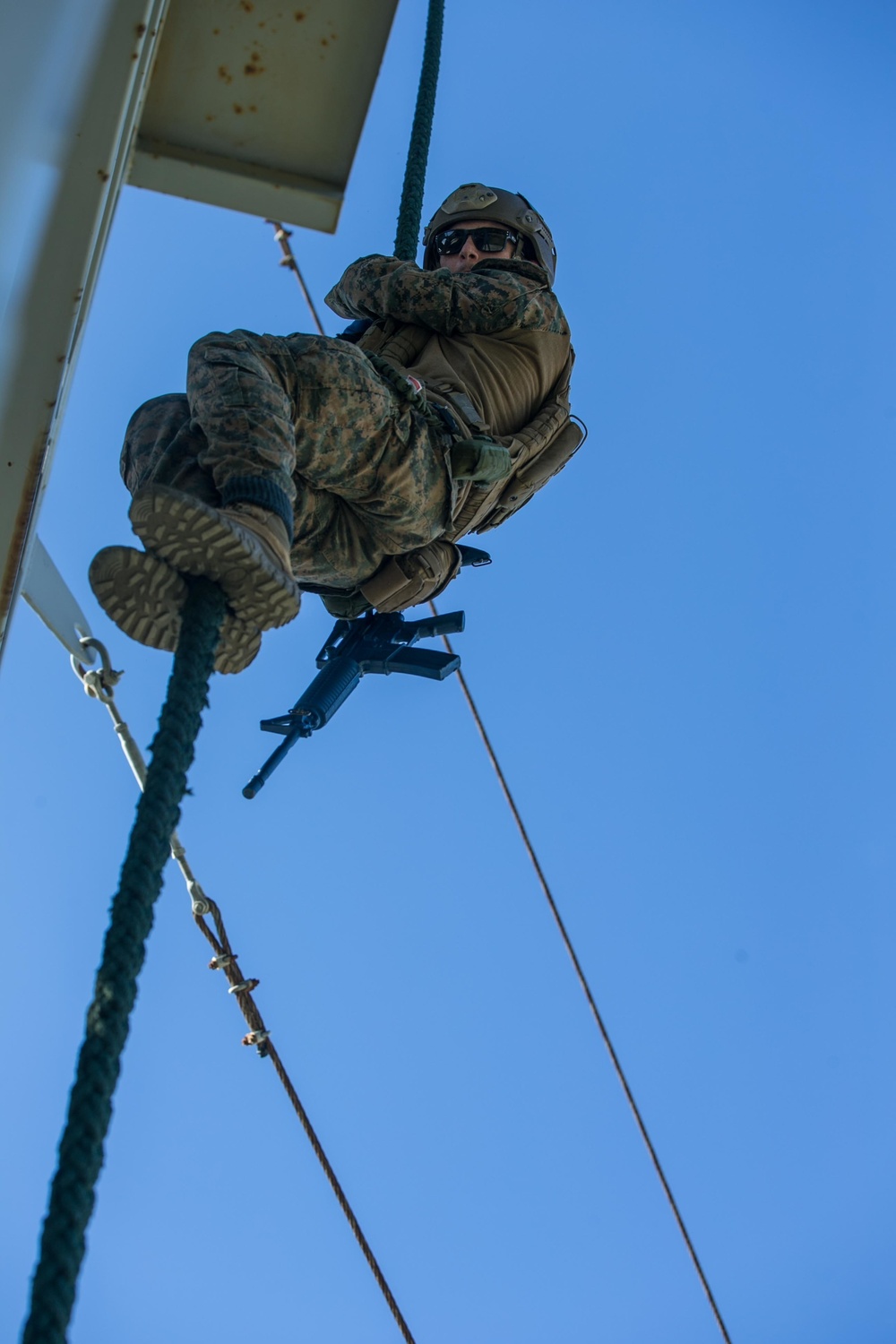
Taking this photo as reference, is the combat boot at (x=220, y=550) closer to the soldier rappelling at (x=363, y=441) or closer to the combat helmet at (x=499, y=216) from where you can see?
the soldier rappelling at (x=363, y=441)

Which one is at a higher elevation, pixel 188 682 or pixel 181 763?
pixel 188 682

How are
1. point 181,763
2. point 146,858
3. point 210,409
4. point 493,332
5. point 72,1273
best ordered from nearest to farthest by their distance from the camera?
point 72,1273
point 146,858
point 181,763
point 210,409
point 493,332

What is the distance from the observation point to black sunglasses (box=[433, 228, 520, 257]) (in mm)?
5250

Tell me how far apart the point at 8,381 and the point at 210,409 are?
104 cm

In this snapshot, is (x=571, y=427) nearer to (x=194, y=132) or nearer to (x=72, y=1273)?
(x=194, y=132)

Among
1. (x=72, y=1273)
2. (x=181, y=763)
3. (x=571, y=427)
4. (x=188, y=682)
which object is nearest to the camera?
(x=72, y=1273)

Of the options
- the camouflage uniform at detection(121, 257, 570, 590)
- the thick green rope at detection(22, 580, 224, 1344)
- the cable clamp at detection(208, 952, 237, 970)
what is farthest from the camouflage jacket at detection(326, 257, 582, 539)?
the thick green rope at detection(22, 580, 224, 1344)

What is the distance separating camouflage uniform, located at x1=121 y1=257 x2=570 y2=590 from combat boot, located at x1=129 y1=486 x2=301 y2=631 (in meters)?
0.36

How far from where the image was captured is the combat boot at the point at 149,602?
278cm

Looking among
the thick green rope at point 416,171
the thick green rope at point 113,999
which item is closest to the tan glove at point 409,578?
the thick green rope at point 416,171

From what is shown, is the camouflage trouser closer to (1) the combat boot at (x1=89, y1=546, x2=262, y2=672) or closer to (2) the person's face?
(1) the combat boot at (x1=89, y1=546, x2=262, y2=672)

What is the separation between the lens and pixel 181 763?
7.72 ft

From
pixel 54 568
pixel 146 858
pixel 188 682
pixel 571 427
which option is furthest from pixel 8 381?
pixel 571 427

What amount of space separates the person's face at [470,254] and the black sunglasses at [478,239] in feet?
0.04
